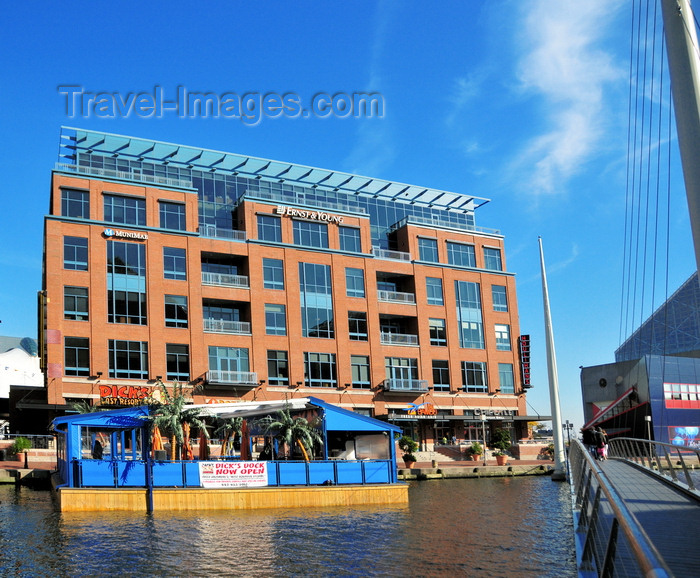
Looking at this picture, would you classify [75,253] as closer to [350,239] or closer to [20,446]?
[20,446]

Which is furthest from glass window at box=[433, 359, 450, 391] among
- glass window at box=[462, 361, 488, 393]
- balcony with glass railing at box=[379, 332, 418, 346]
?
balcony with glass railing at box=[379, 332, 418, 346]

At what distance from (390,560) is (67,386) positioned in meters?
44.4

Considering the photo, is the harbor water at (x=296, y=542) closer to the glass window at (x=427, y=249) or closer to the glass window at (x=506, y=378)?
the glass window at (x=506, y=378)

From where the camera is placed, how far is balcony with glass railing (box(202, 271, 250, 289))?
219 ft

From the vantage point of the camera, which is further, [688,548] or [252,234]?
[252,234]

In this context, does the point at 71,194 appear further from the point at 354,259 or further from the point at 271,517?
the point at 271,517

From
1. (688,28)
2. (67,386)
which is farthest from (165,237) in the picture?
(688,28)

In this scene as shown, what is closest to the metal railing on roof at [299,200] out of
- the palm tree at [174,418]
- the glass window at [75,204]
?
the glass window at [75,204]

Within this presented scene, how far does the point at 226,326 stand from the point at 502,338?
29923mm

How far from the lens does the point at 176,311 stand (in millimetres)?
64188

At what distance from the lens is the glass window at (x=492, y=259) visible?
8362 cm

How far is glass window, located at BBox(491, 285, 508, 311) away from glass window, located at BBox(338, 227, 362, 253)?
16.1 meters

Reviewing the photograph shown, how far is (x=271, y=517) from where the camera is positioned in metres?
28.3

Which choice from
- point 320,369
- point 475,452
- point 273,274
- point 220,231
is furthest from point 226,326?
point 475,452
